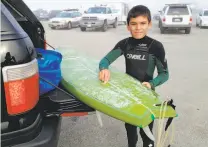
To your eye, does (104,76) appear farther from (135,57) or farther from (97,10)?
(97,10)

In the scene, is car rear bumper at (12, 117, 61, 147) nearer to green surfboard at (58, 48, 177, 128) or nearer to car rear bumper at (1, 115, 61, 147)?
car rear bumper at (1, 115, 61, 147)

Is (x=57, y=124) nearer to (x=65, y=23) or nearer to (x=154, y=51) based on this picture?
(x=154, y=51)

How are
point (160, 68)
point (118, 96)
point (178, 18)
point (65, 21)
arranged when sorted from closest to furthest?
point (118, 96) < point (160, 68) < point (178, 18) < point (65, 21)

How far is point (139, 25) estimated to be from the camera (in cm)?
239

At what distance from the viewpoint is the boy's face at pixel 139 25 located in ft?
7.84

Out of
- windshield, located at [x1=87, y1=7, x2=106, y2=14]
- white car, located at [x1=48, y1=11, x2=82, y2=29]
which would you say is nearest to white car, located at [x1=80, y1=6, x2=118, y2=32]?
windshield, located at [x1=87, y1=7, x2=106, y2=14]

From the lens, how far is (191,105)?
455cm

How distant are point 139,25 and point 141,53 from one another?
27 cm

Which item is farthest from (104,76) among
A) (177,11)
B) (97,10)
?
(97,10)

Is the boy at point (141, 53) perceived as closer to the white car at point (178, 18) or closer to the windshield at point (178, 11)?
the white car at point (178, 18)

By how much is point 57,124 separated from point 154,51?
3.65 feet

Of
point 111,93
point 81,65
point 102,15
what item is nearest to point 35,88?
point 111,93

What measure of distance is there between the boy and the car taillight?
882 mm

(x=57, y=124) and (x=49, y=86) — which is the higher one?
(x=49, y=86)
